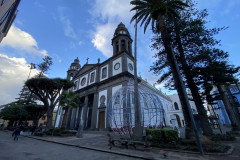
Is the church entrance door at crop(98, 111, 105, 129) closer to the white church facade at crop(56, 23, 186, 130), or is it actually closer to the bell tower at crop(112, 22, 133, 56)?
the white church facade at crop(56, 23, 186, 130)

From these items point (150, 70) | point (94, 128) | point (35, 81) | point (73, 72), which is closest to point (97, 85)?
point (94, 128)

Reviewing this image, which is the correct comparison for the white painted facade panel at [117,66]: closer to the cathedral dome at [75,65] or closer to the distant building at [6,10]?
the distant building at [6,10]

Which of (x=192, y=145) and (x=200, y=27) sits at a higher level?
(x=200, y=27)

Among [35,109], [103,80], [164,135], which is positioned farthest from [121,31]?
[35,109]

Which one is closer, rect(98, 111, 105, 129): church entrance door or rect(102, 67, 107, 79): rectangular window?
rect(98, 111, 105, 129): church entrance door

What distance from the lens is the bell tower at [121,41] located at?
23820 millimetres

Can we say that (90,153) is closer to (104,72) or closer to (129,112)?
(129,112)

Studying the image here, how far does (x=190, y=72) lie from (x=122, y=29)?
20.0m

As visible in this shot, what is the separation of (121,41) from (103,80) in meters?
9.87

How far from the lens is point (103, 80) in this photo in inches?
854

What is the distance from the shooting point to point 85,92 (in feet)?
82.0

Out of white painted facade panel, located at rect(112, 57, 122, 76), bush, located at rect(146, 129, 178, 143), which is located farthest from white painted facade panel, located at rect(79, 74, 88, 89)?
bush, located at rect(146, 129, 178, 143)

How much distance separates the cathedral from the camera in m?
19.3

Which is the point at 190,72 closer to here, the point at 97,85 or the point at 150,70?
the point at 150,70
